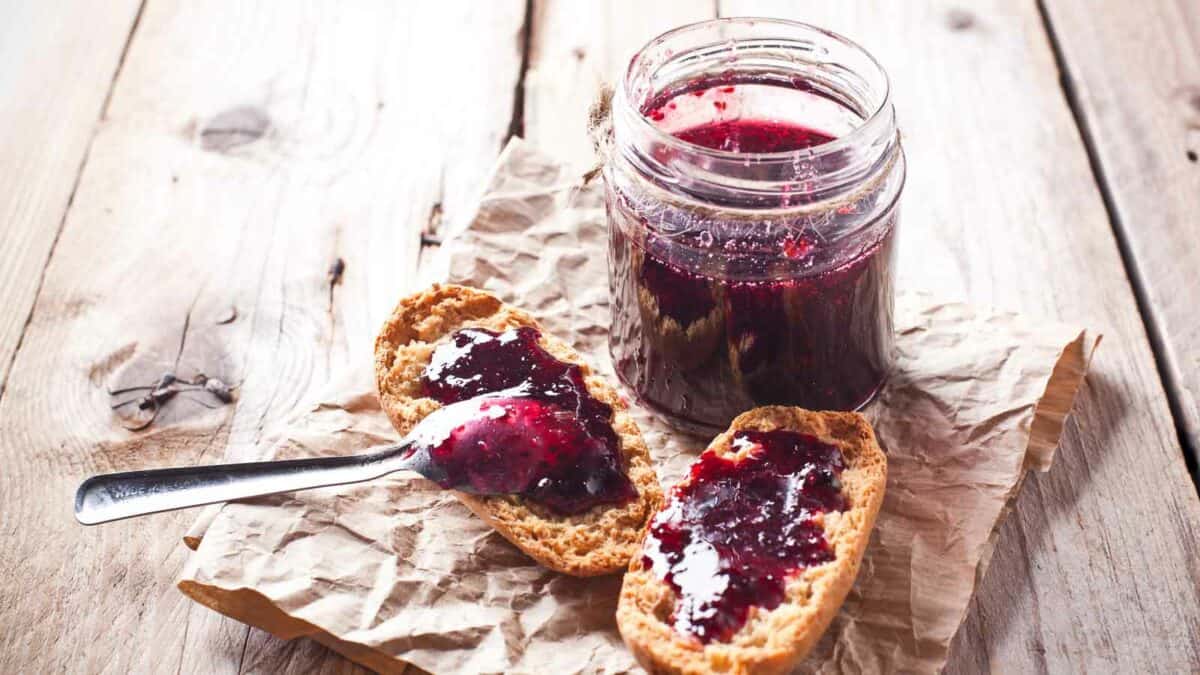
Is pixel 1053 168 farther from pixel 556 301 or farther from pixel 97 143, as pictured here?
pixel 97 143

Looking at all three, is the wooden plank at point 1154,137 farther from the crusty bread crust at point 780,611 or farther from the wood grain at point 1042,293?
the crusty bread crust at point 780,611

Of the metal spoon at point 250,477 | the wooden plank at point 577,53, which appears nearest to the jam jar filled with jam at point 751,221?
the metal spoon at point 250,477

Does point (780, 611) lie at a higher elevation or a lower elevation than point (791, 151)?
lower

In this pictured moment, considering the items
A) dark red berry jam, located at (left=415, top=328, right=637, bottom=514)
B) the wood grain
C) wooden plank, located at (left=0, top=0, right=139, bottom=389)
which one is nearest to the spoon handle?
dark red berry jam, located at (left=415, top=328, right=637, bottom=514)

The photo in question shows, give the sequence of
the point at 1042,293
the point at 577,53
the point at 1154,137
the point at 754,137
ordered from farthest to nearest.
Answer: the point at 577,53 < the point at 1154,137 < the point at 1042,293 < the point at 754,137

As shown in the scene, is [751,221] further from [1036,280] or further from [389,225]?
[389,225]

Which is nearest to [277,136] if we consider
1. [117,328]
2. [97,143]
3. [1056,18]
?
[97,143]

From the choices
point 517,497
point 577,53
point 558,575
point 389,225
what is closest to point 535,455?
point 517,497
